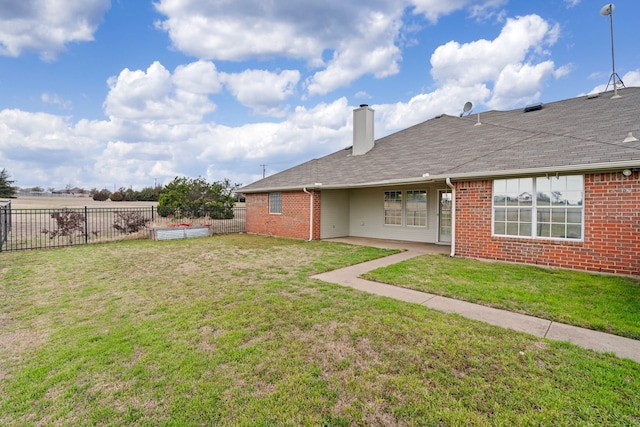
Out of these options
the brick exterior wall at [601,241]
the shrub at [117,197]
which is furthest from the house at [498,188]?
the shrub at [117,197]

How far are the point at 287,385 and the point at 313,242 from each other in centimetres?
926

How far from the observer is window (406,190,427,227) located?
38.0 ft

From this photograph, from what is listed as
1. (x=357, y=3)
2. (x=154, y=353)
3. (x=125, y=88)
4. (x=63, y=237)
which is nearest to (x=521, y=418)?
(x=154, y=353)

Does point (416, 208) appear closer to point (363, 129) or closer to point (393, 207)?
point (393, 207)

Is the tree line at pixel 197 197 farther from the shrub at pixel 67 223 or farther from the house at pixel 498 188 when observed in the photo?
the shrub at pixel 67 223

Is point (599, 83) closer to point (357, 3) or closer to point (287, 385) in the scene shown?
point (357, 3)

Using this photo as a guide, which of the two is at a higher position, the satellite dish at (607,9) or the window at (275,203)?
the satellite dish at (607,9)

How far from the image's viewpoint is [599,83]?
1191cm

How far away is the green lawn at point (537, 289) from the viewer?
13.3ft

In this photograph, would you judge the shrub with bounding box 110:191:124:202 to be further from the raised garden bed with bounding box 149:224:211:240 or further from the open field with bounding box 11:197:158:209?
the raised garden bed with bounding box 149:224:211:240

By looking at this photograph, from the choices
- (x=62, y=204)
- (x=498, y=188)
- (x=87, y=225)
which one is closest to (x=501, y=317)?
(x=498, y=188)

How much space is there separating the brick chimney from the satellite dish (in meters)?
8.52

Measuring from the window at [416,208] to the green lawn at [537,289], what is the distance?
416 centimetres

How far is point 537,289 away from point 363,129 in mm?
10645
